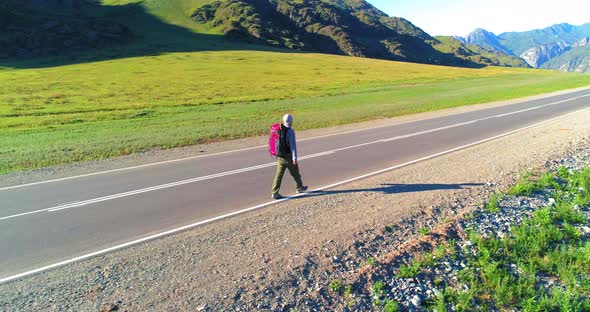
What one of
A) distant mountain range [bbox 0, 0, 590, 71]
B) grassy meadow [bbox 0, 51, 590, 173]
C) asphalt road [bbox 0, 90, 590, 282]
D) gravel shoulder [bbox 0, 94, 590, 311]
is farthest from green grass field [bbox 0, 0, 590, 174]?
distant mountain range [bbox 0, 0, 590, 71]

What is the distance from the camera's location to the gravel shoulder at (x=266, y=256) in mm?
5434

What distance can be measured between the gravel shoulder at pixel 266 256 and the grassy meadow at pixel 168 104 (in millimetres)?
10125

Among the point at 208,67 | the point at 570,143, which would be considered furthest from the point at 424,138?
the point at 208,67

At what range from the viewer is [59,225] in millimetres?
8055

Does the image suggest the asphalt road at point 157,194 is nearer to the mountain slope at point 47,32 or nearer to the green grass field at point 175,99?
the green grass field at point 175,99

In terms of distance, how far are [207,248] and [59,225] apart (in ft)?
11.6

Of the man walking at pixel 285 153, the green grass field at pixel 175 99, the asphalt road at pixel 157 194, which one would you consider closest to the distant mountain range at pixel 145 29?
the green grass field at pixel 175 99

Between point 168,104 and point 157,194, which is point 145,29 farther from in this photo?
point 157,194

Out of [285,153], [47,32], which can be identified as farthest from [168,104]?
[47,32]

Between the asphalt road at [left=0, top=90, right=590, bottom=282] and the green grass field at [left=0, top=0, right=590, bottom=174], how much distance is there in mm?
4595

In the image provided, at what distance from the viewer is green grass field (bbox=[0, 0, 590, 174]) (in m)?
19.7

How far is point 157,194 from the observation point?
10062 mm

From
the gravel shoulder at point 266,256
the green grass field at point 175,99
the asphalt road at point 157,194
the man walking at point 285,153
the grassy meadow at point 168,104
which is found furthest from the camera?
the green grass field at point 175,99

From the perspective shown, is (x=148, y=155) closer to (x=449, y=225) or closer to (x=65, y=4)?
(x=449, y=225)
